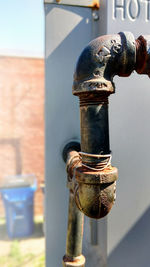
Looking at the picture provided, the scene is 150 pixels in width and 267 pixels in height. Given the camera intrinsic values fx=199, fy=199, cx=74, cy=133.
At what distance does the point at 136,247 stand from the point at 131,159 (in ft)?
1.59

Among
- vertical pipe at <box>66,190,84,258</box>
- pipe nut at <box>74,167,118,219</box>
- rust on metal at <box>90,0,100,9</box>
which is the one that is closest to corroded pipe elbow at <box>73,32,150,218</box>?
pipe nut at <box>74,167,118,219</box>

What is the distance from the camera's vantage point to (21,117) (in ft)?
14.0

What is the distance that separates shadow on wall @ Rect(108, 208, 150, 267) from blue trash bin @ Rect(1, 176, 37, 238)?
8.25 feet

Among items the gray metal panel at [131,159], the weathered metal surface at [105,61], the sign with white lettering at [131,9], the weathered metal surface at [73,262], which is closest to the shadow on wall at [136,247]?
the gray metal panel at [131,159]

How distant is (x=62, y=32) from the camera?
3.58 ft

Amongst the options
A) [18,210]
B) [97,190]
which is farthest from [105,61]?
[18,210]

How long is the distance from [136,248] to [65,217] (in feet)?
1.38

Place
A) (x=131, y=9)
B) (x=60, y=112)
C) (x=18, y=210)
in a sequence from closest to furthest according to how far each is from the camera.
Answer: (x=131, y=9), (x=60, y=112), (x=18, y=210)

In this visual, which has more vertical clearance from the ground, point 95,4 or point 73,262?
point 95,4

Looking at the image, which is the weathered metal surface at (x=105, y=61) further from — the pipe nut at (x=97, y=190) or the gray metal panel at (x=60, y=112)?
the gray metal panel at (x=60, y=112)

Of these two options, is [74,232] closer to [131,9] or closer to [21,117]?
[131,9]

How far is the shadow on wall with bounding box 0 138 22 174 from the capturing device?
420 cm

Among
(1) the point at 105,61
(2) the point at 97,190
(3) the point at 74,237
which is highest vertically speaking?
(1) the point at 105,61

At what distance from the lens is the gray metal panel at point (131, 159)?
1.04 metres
